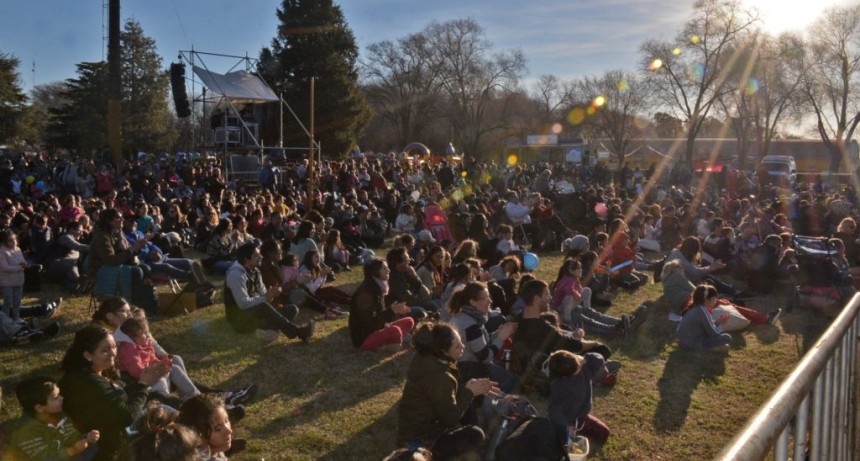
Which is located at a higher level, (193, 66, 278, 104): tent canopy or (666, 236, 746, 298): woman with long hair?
(193, 66, 278, 104): tent canopy

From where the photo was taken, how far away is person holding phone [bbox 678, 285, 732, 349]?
786 centimetres

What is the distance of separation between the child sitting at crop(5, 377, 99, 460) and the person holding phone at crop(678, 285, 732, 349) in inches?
259

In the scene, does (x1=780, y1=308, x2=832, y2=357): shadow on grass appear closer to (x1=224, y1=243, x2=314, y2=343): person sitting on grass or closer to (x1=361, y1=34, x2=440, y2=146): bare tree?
Result: (x1=224, y1=243, x2=314, y2=343): person sitting on grass

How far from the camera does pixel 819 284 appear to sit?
1002 cm

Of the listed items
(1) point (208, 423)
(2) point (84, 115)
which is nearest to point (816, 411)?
(1) point (208, 423)

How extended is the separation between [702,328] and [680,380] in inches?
48.4

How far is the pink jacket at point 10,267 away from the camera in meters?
7.88

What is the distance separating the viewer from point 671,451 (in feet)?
17.6

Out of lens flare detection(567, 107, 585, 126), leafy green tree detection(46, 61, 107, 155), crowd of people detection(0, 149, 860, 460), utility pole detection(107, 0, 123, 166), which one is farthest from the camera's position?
lens flare detection(567, 107, 585, 126)

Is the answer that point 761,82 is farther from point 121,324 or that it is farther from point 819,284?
point 121,324

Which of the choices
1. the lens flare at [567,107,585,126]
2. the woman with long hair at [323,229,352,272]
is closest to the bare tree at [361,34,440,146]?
the lens flare at [567,107,585,126]

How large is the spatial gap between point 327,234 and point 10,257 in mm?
5630

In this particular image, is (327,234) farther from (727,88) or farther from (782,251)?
(727,88)

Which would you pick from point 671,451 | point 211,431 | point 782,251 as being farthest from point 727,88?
point 211,431
